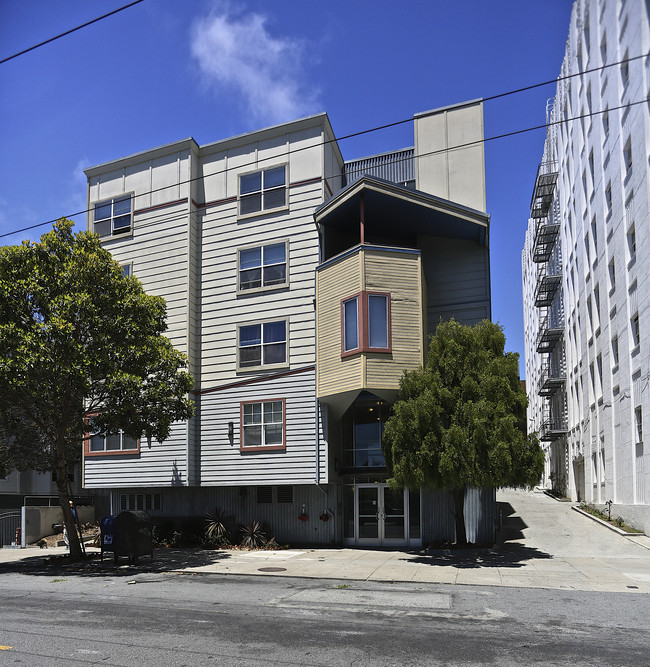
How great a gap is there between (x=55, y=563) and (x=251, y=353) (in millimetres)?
8982

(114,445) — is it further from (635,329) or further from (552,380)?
(552,380)

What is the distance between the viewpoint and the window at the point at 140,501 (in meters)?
25.3

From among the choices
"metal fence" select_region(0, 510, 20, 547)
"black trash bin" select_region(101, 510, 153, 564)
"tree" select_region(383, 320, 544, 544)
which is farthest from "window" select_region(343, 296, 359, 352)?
"metal fence" select_region(0, 510, 20, 547)

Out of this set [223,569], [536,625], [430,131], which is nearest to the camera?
[536,625]

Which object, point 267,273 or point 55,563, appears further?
point 267,273

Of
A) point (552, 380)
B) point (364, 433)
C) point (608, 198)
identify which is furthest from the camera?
point (552, 380)

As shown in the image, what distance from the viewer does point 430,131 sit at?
1000 inches

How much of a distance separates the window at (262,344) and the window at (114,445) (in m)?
5.04

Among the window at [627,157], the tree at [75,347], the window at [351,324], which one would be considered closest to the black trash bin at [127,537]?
the tree at [75,347]

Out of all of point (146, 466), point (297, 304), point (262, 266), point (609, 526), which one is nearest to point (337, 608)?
point (297, 304)

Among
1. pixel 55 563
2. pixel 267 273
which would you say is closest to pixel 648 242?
pixel 267 273

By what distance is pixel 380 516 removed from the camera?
22.2 m

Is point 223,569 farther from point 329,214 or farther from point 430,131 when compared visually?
point 430,131

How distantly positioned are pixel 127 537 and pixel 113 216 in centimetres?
1320
